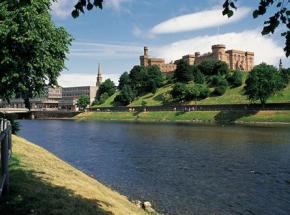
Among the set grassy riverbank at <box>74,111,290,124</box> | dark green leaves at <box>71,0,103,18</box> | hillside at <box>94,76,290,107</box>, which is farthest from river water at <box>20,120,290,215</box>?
hillside at <box>94,76,290,107</box>

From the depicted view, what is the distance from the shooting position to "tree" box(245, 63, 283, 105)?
13038 cm

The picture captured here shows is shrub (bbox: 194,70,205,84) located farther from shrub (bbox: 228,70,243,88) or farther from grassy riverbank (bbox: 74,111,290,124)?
grassy riverbank (bbox: 74,111,290,124)

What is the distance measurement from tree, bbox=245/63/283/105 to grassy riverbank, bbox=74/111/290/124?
223 inches

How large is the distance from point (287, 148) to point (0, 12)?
122 feet

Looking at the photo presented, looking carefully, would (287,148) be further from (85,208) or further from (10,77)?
(85,208)

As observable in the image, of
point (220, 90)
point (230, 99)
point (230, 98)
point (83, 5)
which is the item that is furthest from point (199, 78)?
point (83, 5)

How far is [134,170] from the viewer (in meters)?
39.3

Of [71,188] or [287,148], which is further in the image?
[287,148]

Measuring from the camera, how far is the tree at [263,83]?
130375 mm

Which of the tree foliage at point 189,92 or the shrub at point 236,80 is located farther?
the shrub at point 236,80

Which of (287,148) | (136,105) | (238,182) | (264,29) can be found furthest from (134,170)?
(136,105)

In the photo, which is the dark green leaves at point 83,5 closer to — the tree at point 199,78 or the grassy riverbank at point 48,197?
the grassy riverbank at point 48,197

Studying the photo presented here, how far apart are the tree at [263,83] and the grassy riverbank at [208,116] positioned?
5665mm

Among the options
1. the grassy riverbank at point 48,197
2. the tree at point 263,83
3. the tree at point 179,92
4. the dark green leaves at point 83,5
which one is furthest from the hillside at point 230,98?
the dark green leaves at point 83,5
